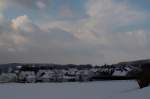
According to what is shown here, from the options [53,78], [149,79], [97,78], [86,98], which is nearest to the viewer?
[86,98]

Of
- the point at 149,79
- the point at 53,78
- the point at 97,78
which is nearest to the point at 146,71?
the point at 149,79

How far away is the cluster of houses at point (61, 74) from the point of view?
184ft

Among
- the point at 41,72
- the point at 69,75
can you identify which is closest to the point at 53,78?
the point at 69,75

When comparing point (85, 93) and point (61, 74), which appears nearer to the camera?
point (85, 93)

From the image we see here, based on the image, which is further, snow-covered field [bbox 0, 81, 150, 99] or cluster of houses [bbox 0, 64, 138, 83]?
cluster of houses [bbox 0, 64, 138, 83]

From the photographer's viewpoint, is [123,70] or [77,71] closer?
[123,70]

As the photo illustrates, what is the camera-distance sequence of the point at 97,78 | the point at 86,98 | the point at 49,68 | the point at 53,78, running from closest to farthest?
the point at 86,98
the point at 97,78
the point at 53,78
the point at 49,68

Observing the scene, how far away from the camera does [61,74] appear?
6241 centimetres

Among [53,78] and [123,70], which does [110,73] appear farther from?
[53,78]

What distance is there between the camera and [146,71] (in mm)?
26297

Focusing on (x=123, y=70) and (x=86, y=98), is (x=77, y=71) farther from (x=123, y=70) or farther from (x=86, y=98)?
(x=86, y=98)

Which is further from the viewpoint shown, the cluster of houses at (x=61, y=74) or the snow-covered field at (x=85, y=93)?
the cluster of houses at (x=61, y=74)

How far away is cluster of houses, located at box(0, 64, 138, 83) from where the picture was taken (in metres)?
56.0

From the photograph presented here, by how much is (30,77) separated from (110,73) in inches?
561
